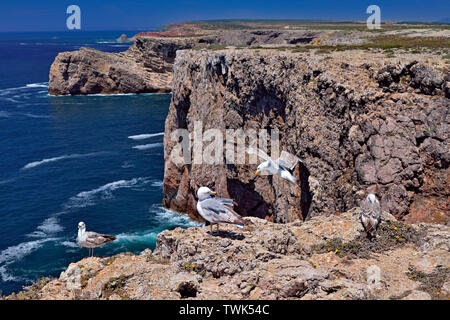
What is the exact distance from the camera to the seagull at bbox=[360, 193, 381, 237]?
17984 millimetres

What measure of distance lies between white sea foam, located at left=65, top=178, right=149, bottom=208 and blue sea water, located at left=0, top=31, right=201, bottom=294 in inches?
5.1

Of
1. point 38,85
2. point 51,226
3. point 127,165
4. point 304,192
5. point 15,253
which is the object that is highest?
point 38,85

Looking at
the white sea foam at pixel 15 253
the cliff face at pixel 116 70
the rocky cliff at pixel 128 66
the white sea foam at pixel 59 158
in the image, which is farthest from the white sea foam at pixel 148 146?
the cliff face at pixel 116 70

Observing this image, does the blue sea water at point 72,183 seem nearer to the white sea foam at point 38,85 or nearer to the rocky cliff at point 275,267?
the rocky cliff at point 275,267

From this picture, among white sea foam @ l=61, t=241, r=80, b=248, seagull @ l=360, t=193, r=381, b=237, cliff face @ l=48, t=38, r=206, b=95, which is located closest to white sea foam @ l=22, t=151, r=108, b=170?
white sea foam @ l=61, t=241, r=80, b=248

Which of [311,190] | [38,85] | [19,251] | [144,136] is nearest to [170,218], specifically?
[19,251]

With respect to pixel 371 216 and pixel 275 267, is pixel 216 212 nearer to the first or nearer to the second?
pixel 275 267

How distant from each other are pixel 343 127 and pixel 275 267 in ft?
57.4

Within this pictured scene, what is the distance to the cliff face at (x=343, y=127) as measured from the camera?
25375 millimetres

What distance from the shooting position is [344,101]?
29.4m

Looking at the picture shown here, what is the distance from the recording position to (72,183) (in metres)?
60.3

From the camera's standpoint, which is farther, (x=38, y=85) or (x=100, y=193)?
(x=38, y=85)

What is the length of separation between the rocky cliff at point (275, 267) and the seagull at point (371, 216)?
45cm

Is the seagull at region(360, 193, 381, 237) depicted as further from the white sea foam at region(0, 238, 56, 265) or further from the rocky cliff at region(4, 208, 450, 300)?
the white sea foam at region(0, 238, 56, 265)
